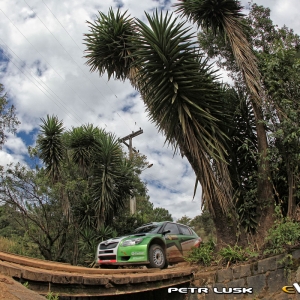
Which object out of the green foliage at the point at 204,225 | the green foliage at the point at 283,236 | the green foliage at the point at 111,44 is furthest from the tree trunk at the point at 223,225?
the green foliage at the point at 204,225

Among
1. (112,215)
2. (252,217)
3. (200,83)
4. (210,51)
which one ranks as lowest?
(252,217)

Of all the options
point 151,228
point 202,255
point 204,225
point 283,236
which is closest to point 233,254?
point 202,255

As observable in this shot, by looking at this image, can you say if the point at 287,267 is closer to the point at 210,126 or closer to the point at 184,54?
the point at 210,126

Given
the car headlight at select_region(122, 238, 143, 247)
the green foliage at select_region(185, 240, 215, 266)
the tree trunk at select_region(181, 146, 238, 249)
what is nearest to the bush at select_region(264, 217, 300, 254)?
the tree trunk at select_region(181, 146, 238, 249)

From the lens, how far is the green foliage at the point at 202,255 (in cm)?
762

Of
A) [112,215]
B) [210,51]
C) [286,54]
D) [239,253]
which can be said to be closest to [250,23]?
[210,51]

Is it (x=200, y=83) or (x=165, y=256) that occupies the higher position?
(x=200, y=83)

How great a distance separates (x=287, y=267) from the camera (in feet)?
20.0

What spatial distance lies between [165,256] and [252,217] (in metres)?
2.52

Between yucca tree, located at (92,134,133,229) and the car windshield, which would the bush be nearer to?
the car windshield

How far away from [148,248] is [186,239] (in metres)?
2.30

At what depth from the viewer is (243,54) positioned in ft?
28.8

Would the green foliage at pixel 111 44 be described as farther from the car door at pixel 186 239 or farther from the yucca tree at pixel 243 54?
the car door at pixel 186 239

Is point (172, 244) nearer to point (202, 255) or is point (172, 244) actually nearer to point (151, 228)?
point (151, 228)
